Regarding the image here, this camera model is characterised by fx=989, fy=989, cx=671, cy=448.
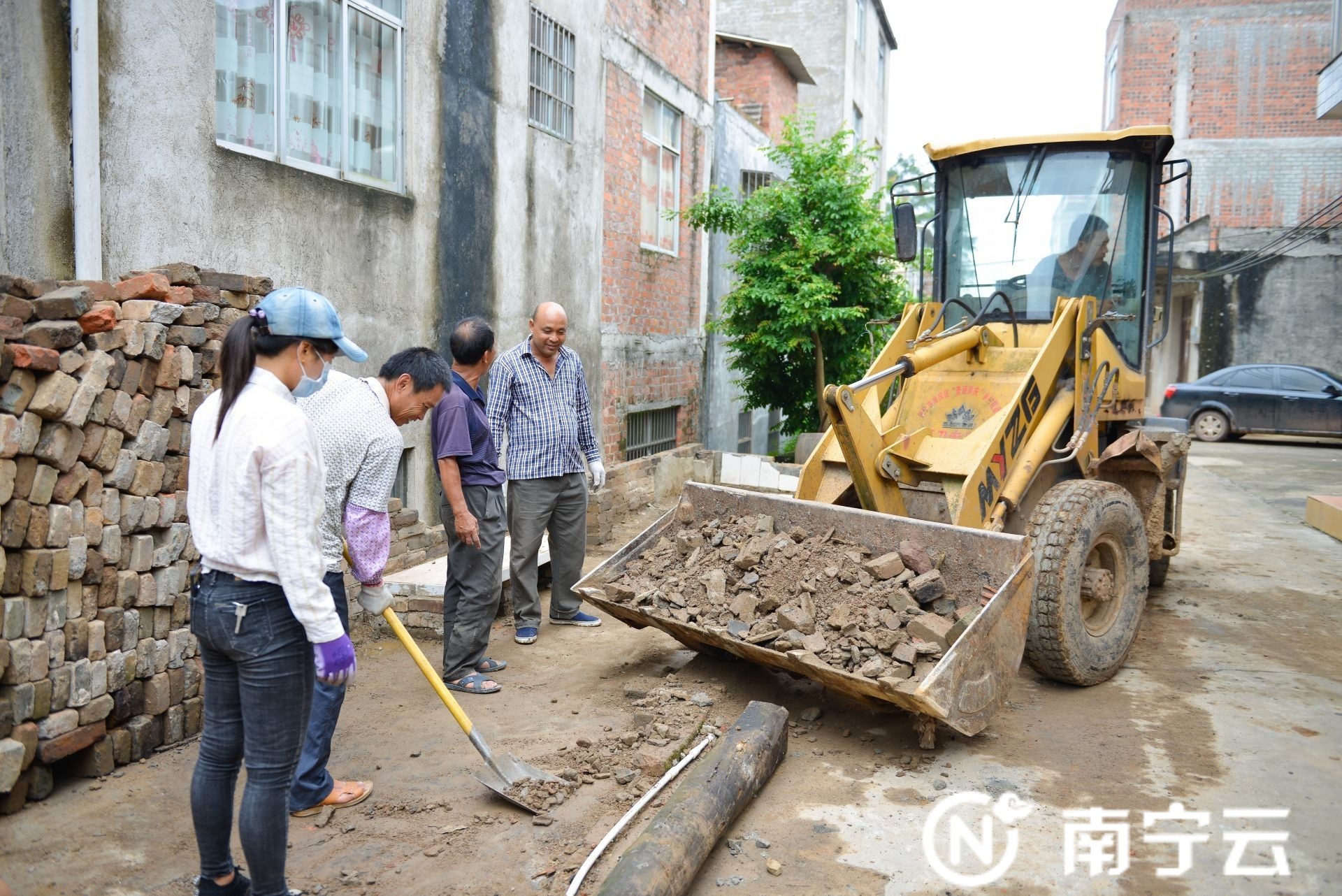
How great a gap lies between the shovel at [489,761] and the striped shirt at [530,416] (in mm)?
2234

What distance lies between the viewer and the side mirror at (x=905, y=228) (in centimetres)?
616

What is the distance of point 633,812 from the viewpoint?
11.6ft

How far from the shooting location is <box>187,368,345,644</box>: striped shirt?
2.60 meters

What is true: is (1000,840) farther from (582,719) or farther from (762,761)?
(582,719)

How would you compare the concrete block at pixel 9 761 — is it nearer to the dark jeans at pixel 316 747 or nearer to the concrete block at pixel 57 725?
the concrete block at pixel 57 725

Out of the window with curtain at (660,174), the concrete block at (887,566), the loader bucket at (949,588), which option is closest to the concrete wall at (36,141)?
the loader bucket at (949,588)

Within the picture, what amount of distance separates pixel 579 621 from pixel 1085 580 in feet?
9.86

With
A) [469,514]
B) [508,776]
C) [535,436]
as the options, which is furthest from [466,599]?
[508,776]

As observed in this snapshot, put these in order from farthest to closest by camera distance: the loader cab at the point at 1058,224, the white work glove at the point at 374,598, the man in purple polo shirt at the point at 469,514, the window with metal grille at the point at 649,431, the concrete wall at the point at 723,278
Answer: the concrete wall at the point at 723,278 → the window with metal grille at the point at 649,431 → the loader cab at the point at 1058,224 → the man in purple polo shirt at the point at 469,514 → the white work glove at the point at 374,598

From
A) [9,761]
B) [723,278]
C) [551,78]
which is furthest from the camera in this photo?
[723,278]

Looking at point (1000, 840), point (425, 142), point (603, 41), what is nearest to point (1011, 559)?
point (1000, 840)

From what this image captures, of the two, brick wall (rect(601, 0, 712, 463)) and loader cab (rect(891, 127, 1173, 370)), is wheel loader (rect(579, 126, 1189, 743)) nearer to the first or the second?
loader cab (rect(891, 127, 1173, 370))

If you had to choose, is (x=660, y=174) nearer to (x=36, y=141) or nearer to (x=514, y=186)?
(x=514, y=186)

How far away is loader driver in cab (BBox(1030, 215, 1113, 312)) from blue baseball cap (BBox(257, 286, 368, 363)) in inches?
183
